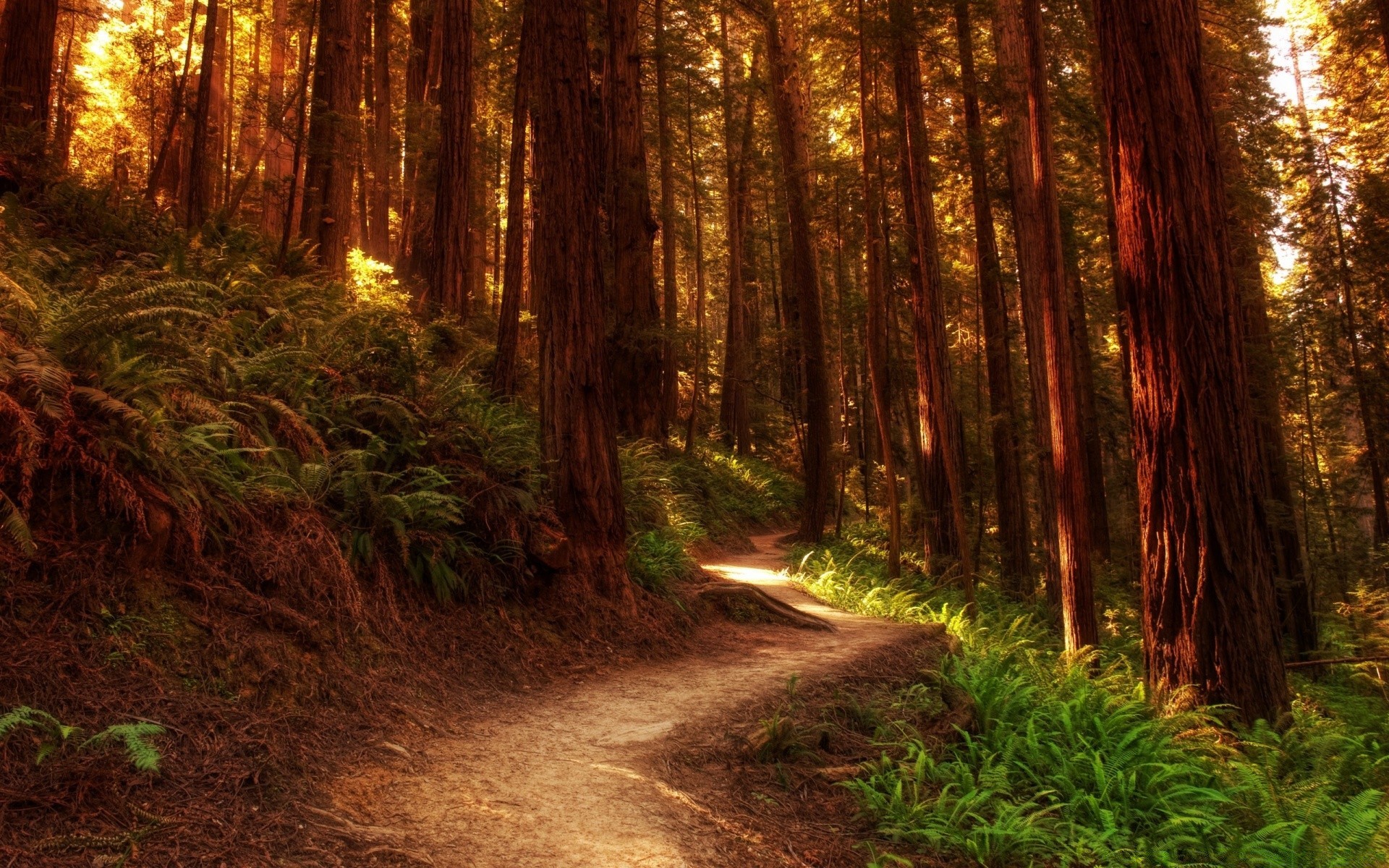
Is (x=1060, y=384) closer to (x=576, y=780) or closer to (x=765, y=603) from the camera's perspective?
(x=765, y=603)

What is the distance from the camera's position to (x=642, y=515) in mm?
10062

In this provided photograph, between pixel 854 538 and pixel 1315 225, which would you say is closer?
pixel 1315 225

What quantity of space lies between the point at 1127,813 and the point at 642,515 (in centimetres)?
641

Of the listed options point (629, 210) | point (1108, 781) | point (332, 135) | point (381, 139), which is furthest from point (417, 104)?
point (1108, 781)

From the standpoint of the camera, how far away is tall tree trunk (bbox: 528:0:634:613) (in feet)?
24.0

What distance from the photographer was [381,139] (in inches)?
709

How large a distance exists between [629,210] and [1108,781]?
11491mm

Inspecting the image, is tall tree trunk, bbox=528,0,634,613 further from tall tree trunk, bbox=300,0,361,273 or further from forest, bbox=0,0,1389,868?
tall tree trunk, bbox=300,0,361,273

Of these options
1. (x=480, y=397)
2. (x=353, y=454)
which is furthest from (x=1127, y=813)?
(x=480, y=397)

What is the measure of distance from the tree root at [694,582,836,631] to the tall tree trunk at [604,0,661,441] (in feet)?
17.1

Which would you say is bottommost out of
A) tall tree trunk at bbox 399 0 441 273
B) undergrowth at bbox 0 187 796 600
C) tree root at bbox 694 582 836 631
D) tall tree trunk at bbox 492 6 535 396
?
tree root at bbox 694 582 836 631

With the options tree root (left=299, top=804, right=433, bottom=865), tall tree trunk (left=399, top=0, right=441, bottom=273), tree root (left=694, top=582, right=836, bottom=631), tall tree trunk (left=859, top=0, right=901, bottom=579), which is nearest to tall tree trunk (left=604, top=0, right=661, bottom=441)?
tall tree trunk (left=399, top=0, right=441, bottom=273)

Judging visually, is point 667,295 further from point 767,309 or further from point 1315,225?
point 767,309

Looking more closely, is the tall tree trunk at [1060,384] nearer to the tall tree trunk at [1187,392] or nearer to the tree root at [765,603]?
the tall tree trunk at [1187,392]
